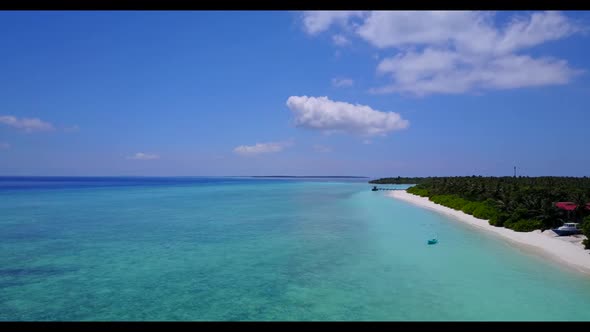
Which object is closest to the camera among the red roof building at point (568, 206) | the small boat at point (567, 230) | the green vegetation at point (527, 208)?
the small boat at point (567, 230)

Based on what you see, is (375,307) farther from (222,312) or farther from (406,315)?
(222,312)

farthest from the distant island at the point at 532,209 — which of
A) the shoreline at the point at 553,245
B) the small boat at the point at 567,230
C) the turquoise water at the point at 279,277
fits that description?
the turquoise water at the point at 279,277

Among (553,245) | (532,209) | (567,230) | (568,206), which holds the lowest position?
(553,245)

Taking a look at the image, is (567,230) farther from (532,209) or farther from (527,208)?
(527,208)

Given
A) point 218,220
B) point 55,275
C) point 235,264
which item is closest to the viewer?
point 55,275

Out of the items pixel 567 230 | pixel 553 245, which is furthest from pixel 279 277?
pixel 567 230

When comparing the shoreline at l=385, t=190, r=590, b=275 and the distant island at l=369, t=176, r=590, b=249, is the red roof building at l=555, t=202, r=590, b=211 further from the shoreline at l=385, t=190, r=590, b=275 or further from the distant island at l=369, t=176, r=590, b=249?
the shoreline at l=385, t=190, r=590, b=275

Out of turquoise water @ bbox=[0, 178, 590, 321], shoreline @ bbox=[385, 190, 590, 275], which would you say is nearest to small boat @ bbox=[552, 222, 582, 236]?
shoreline @ bbox=[385, 190, 590, 275]

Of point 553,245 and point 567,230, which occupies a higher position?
point 567,230

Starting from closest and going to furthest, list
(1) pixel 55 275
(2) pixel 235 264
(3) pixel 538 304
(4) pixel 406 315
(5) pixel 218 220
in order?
(4) pixel 406 315 < (3) pixel 538 304 < (1) pixel 55 275 < (2) pixel 235 264 < (5) pixel 218 220

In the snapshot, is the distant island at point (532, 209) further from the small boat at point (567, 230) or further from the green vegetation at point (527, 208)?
the small boat at point (567, 230)
